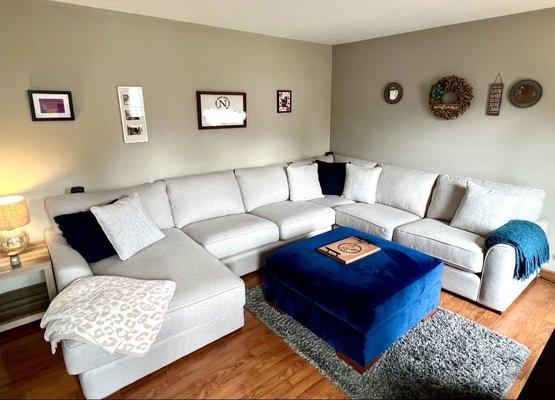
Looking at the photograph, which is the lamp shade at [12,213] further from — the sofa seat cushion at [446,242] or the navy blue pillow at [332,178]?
the sofa seat cushion at [446,242]

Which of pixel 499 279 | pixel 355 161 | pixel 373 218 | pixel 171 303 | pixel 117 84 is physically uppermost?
pixel 117 84

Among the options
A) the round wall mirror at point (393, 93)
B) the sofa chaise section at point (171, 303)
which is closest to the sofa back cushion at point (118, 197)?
the sofa chaise section at point (171, 303)

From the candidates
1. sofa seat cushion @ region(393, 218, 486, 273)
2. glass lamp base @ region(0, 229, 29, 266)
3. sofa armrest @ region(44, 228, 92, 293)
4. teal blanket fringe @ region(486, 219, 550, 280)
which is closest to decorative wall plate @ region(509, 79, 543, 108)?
teal blanket fringe @ region(486, 219, 550, 280)

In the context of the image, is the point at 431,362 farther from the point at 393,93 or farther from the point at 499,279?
the point at 393,93

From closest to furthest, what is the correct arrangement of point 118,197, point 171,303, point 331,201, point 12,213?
point 171,303
point 12,213
point 118,197
point 331,201

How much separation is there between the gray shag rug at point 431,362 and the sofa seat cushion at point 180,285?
0.50 metres

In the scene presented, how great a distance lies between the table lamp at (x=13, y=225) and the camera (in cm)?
219

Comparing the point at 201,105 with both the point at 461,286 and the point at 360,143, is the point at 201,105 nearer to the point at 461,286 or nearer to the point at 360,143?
the point at 360,143

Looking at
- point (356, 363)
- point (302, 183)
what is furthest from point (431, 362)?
point (302, 183)

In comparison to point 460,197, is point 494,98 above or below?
above

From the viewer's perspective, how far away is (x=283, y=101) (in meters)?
4.07

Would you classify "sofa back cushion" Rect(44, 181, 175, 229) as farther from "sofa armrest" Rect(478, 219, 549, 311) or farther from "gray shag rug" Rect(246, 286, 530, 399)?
"sofa armrest" Rect(478, 219, 549, 311)

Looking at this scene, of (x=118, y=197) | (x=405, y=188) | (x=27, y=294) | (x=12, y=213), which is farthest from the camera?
(x=405, y=188)

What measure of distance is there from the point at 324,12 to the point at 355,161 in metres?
1.80
